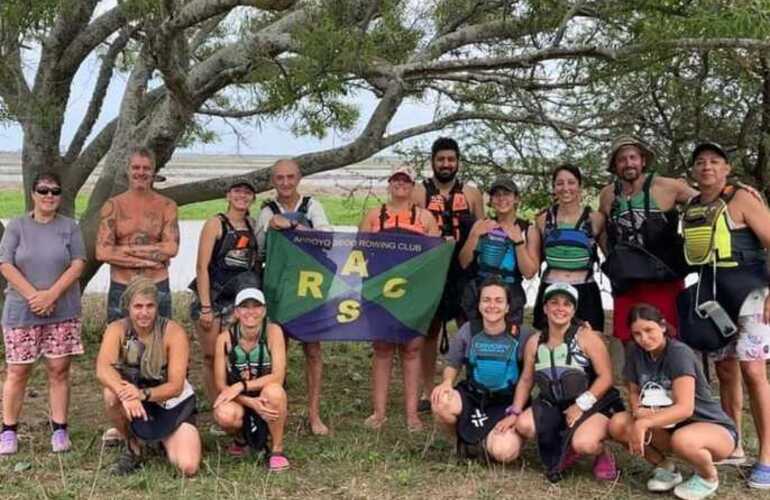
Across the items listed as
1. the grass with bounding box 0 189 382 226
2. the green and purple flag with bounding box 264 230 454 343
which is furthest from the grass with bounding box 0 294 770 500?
the grass with bounding box 0 189 382 226

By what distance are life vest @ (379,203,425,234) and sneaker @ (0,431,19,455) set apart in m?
2.78

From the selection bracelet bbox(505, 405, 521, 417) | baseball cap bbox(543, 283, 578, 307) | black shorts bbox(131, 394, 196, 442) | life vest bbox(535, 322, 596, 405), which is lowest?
black shorts bbox(131, 394, 196, 442)

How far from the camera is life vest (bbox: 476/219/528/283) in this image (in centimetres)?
597

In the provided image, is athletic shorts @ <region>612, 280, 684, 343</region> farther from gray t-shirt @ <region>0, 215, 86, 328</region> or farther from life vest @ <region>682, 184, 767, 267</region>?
gray t-shirt @ <region>0, 215, 86, 328</region>

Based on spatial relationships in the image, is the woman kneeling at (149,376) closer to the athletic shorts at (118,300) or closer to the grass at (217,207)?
the athletic shorts at (118,300)

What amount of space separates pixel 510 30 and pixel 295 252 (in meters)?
2.25

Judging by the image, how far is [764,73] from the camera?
285 inches

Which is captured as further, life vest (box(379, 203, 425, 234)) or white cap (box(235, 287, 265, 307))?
life vest (box(379, 203, 425, 234))

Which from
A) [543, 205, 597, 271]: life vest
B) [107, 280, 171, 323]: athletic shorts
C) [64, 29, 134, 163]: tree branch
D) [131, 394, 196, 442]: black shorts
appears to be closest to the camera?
[131, 394, 196, 442]: black shorts

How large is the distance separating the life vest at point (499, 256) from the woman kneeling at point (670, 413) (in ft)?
3.34

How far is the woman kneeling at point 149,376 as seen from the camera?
5.34 meters

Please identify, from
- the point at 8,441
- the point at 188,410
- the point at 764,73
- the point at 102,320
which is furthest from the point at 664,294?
the point at 102,320

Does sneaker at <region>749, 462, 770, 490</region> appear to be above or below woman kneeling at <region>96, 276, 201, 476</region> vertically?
below

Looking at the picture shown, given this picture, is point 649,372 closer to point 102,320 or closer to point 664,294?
point 664,294
